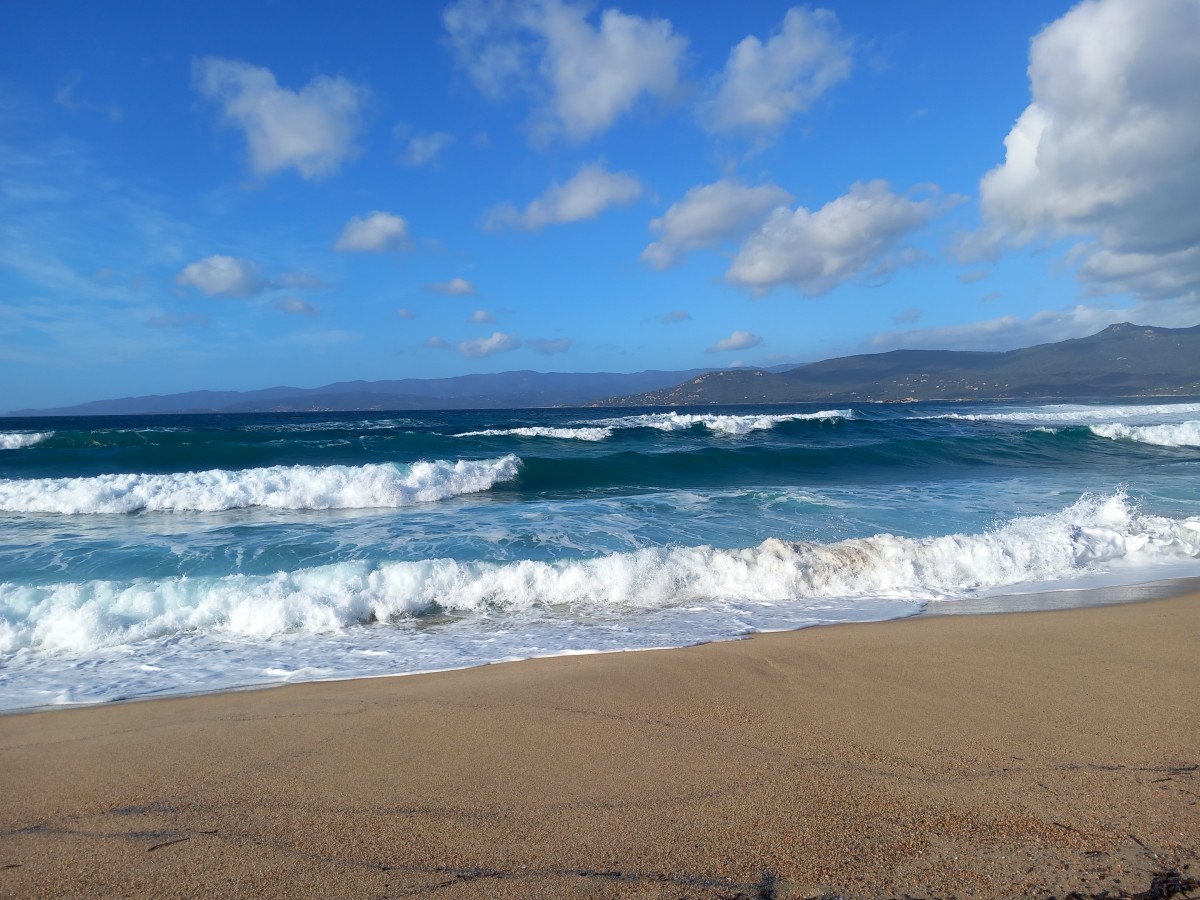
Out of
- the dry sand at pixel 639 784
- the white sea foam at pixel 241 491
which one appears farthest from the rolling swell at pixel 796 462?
the dry sand at pixel 639 784

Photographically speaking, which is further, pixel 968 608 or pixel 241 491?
pixel 241 491

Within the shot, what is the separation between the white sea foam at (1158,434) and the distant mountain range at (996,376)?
2370 inches

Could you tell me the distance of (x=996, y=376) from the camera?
325ft

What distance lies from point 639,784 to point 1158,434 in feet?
95.3

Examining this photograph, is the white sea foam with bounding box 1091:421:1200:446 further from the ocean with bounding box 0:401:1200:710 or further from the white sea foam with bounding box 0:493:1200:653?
the white sea foam with bounding box 0:493:1200:653

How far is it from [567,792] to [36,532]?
439 inches

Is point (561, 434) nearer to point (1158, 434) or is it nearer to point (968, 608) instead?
point (1158, 434)

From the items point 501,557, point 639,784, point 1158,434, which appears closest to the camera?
point 639,784

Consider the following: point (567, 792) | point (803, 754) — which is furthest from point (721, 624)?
point (567, 792)

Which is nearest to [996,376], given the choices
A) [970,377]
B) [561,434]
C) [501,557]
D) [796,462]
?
[970,377]

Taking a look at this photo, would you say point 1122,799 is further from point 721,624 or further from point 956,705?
point 721,624

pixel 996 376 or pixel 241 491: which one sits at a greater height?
pixel 996 376

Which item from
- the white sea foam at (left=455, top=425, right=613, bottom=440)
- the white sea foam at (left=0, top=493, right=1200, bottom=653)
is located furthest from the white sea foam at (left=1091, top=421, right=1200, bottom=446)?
the white sea foam at (left=0, top=493, right=1200, bottom=653)

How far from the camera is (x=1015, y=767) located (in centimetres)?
285
